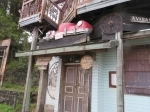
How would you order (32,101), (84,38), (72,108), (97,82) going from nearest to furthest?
(84,38)
(97,82)
(72,108)
(32,101)

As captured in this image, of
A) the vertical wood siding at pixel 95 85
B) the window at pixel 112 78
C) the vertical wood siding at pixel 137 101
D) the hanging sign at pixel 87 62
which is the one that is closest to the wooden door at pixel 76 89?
the vertical wood siding at pixel 95 85

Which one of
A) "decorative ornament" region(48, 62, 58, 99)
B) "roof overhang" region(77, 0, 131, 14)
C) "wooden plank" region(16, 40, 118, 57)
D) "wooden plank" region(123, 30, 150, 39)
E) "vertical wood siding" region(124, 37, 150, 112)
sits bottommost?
"vertical wood siding" region(124, 37, 150, 112)

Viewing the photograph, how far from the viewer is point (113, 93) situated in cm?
606

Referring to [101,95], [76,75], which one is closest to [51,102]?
[76,75]

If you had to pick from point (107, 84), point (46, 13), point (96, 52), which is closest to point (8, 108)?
point (46, 13)

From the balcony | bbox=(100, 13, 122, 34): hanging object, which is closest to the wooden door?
bbox=(100, 13, 122, 34): hanging object

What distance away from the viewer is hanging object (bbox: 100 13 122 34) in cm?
531

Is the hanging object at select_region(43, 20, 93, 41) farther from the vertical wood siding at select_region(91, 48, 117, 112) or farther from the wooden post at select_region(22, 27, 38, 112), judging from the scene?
the vertical wood siding at select_region(91, 48, 117, 112)

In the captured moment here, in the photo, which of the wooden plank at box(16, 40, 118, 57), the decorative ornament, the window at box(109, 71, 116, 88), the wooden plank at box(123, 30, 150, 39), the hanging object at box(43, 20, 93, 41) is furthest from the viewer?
the decorative ornament

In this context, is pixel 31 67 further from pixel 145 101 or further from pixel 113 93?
pixel 145 101

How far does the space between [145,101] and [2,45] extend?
37.2 feet

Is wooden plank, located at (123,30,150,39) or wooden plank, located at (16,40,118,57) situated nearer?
wooden plank, located at (123,30,150,39)

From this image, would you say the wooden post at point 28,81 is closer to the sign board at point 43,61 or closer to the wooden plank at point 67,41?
the sign board at point 43,61

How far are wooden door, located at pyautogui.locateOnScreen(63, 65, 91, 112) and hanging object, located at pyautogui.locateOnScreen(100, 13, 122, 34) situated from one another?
1782 millimetres
